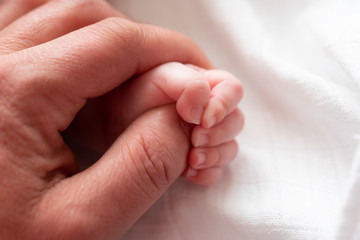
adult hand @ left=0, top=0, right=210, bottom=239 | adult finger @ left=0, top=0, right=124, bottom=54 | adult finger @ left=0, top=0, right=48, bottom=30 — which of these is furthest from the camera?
adult finger @ left=0, top=0, right=48, bottom=30

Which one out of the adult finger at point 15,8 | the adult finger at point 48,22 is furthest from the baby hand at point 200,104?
the adult finger at point 15,8

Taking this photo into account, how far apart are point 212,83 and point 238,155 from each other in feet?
0.67

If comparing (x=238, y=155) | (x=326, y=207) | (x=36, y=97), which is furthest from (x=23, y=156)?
(x=326, y=207)

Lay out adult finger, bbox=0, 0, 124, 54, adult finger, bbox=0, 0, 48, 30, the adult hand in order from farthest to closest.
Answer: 1. adult finger, bbox=0, 0, 48, 30
2. adult finger, bbox=0, 0, 124, 54
3. the adult hand

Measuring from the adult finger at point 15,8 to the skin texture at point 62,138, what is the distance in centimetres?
5

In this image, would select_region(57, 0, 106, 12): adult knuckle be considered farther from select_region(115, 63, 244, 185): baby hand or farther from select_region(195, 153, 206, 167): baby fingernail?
select_region(195, 153, 206, 167): baby fingernail

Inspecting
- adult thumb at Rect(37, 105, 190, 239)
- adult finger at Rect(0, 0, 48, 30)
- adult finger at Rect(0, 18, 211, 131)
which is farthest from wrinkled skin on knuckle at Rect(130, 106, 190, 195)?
adult finger at Rect(0, 0, 48, 30)

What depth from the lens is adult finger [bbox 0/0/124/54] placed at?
63 cm

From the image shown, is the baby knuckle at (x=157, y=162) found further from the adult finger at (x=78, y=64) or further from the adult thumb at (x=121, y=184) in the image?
the adult finger at (x=78, y=64)

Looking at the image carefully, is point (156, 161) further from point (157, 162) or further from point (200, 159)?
point (200, 159)

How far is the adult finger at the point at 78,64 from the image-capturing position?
541 millimetres

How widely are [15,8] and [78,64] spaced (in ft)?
0.96

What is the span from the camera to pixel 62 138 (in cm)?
61

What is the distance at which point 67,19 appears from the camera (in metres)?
0.68
